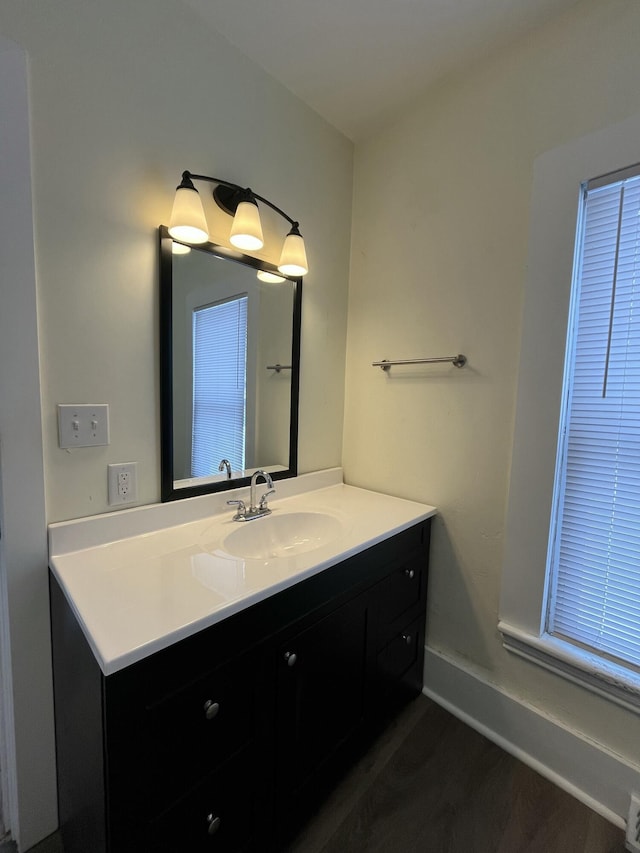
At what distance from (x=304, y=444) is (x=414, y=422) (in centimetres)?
51

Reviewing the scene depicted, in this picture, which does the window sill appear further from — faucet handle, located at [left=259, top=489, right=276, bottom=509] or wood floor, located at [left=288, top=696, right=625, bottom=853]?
faucet handle, located at [left=259, top=489, right=276, bottom=509]

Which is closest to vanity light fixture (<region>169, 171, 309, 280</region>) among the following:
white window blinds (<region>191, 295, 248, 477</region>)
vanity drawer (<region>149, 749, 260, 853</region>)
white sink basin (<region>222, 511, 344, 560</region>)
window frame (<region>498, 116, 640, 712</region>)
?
white window blinds (<region>191, 295, 248, 477</region>)

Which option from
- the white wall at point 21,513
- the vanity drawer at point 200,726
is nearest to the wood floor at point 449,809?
the vanity drawer at point 200,726

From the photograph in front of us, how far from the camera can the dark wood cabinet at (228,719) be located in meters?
0.71

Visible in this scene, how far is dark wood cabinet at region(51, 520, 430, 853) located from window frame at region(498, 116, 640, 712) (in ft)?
1.55

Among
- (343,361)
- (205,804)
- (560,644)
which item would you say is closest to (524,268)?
(343,361)

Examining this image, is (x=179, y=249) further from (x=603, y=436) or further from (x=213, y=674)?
(x=603, y=436)

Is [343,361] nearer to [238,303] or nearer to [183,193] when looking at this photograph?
[238,303]

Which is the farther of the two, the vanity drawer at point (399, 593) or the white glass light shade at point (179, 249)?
the vanity drawer at point (399, 593)

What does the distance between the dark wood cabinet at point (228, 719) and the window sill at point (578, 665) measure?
49 cm

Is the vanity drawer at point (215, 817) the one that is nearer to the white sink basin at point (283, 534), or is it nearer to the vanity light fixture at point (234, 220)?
the white sink basin at point (283, 534)

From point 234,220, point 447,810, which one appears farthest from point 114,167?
point 447,810

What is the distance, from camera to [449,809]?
3.88 feet

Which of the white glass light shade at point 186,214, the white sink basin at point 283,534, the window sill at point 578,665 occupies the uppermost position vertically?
the white glass light shade at point 186,214
